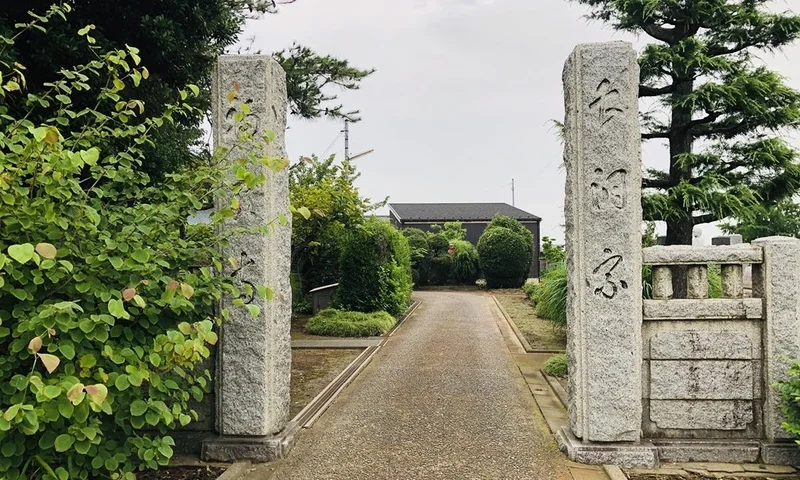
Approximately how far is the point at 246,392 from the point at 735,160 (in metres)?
6.31

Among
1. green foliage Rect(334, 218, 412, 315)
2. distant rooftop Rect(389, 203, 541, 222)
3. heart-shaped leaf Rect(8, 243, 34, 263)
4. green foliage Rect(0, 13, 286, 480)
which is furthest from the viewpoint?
Answer: distant rooftop Rect(389, 203, 541, 222)

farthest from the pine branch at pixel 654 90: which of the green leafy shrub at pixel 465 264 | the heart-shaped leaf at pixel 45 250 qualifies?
the green leafy shrub at pixel 465 264

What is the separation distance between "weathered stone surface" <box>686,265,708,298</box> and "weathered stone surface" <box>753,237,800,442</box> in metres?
0.38

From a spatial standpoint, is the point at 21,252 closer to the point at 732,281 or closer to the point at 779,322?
the point at 732,281

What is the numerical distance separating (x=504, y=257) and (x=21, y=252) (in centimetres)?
1833

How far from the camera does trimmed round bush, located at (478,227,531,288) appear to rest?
1922cm

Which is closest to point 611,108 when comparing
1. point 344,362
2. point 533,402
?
point 533,402

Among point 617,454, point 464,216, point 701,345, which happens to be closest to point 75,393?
point 617,454

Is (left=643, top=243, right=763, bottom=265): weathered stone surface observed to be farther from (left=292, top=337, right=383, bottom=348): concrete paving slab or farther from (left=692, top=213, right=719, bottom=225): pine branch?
(left=292, top=337, right=383, bottom=348): concrete paving slab

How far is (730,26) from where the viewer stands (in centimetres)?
615

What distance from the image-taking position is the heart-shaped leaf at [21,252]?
1741mm

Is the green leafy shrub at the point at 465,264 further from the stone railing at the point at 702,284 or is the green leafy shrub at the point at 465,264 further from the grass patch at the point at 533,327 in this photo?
the stone railing at the point at 702,284

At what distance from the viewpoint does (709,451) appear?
132 inches

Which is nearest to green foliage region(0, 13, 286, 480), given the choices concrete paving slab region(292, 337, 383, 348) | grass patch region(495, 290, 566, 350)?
concrete paving slab region(292, 337, 383, 348)
